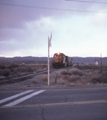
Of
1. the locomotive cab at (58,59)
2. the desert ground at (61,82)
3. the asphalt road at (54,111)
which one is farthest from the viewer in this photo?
the locomotive cab at (58,59)

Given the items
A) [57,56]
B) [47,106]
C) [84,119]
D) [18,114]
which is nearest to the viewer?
[84,119]

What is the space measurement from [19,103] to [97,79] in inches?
613

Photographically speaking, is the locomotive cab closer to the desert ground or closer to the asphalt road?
the desert ground

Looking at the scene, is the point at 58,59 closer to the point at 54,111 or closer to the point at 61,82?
the point at 61,82

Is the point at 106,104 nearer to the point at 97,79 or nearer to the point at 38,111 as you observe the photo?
the point at 38,111

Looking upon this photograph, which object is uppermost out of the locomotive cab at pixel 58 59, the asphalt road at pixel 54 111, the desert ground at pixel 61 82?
the locomotive cab at pixel 58 59

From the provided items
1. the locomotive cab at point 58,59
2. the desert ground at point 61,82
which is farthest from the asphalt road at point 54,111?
the locomotive cab at point 58,59

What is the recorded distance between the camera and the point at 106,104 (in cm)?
639

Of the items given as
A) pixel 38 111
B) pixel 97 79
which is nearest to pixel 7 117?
pixel 38 111

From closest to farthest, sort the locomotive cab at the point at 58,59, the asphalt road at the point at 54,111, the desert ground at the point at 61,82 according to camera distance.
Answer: the asphalt road at the point at 54,111
the desert ground at the point at 61,82
the locomotive cab at the point at 58,59

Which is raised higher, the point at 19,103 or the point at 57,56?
the point at 57,56

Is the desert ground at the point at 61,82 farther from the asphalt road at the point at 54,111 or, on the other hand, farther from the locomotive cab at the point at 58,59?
the locomotive cab at the point at 58,59

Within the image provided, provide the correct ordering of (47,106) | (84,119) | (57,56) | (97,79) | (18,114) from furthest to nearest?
(57,56)
(97,79)
(47,106)
(18,114)
(84,119)

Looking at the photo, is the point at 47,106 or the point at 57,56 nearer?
the point at 47,106
